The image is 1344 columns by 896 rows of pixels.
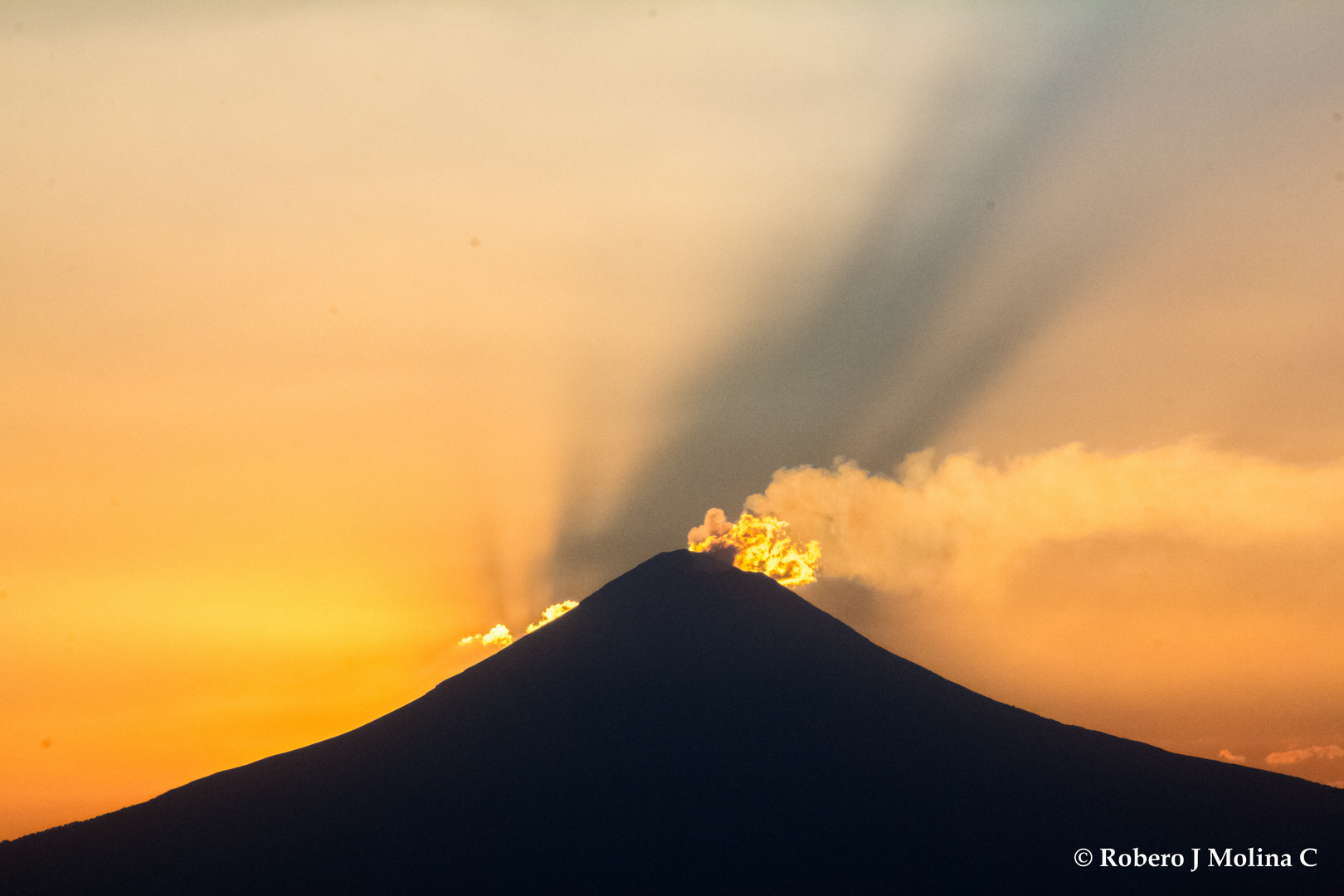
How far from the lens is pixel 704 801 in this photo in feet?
284

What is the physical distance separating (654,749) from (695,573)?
2994 cm

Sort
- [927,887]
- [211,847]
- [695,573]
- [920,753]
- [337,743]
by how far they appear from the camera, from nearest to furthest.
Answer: [927,887] < [211,847] < [920,753] < [337,743] < [695,573]

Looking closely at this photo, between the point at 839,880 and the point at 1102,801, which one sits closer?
the point at 839,880

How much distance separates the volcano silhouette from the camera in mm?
79125

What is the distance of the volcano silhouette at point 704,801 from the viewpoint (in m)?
79.1

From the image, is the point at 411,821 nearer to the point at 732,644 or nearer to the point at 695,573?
the point at 732,644

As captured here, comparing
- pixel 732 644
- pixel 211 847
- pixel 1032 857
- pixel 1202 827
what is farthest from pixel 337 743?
pixel 1202 827

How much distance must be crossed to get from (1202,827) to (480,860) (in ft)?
192

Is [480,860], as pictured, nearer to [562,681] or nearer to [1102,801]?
[562,681]

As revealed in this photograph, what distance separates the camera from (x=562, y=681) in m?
106

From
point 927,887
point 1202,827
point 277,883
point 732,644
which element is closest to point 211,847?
point 277,883

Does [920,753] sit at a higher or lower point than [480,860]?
higher

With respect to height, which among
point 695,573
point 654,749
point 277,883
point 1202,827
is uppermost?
point 695,573

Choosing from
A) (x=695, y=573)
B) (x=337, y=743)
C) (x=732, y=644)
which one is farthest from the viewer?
(x=695, y=573)
